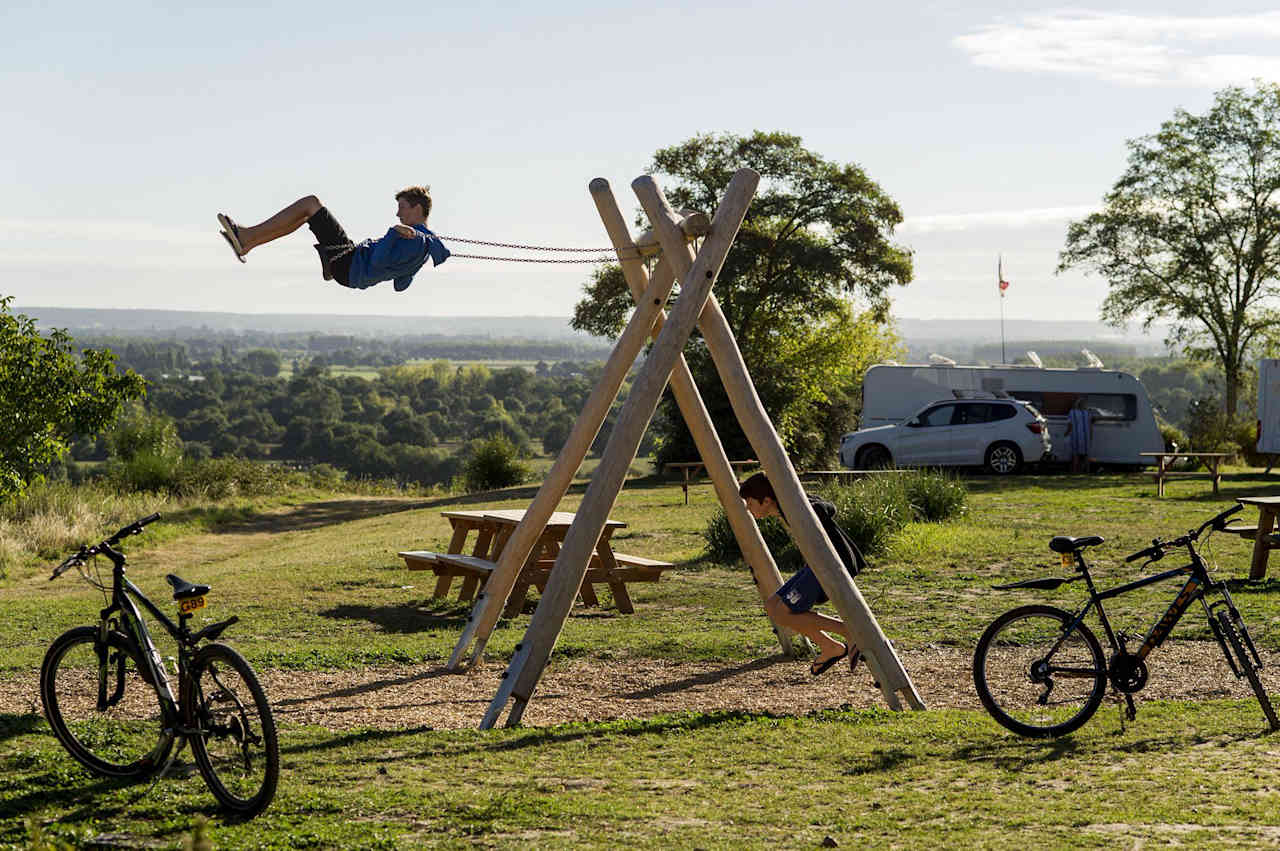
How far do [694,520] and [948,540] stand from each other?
4.86 metres

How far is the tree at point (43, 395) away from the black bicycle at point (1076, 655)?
15.0 metres

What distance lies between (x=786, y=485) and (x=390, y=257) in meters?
2.59

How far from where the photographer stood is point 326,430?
59.2m

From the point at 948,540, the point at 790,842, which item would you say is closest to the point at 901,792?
the point at 790,842

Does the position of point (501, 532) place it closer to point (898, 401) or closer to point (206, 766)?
point (206, 766)

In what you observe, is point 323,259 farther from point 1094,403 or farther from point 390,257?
point 1094,403

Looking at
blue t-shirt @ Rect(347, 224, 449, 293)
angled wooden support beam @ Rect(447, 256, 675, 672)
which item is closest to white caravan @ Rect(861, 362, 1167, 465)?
angled wooden support beam @ Rect(447, 256, 675, 672)

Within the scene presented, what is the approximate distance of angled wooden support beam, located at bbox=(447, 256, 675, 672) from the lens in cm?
835

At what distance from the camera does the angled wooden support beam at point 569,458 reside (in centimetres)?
835

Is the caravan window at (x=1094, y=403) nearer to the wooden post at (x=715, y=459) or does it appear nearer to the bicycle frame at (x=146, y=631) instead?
the wooden post at (x=715, y=459)

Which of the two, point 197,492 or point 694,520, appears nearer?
point 694,520

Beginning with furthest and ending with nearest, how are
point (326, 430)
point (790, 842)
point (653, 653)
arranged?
point (326, 430) → point (653, 653) → point (790, 842)

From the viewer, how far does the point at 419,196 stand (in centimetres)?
792

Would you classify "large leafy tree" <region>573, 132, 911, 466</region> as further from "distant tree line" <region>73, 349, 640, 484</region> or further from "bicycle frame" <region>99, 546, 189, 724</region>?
"bicycle frame" <region>99, 546, 189, 724</region>
